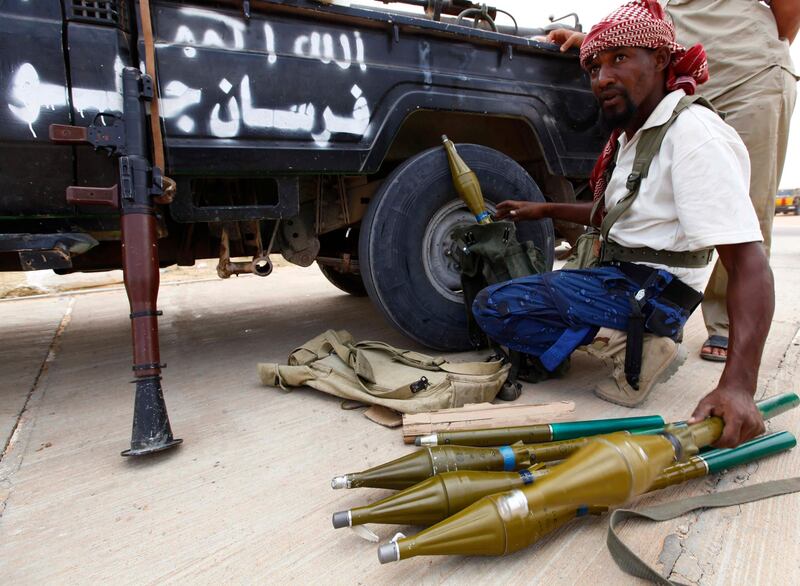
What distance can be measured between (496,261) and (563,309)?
1.23 feet

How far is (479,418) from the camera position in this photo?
1.45 m

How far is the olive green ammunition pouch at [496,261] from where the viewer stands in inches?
78.5

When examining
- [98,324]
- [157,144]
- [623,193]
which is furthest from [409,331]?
[98,324]

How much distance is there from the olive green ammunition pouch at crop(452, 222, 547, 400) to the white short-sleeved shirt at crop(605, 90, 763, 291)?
42cm

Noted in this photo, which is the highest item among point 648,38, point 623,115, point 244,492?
point 648,38

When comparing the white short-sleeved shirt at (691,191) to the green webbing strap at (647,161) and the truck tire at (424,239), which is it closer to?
the green webbing strap at (647,161)

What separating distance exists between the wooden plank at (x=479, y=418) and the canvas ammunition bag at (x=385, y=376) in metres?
0.13

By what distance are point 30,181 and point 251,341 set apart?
1.31m

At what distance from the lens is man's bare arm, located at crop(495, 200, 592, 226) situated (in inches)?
87.4

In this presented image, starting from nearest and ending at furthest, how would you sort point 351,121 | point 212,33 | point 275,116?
point 212,33
point 275,116
point 351,121

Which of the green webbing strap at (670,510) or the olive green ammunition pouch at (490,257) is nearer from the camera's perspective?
the green webbing strap at (670,510)

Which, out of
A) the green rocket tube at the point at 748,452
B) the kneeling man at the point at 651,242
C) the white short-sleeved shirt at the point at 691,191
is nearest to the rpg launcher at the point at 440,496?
the green rocket tube at the point at 748,452

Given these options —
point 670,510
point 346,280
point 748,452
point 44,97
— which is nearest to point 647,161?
point 748,452

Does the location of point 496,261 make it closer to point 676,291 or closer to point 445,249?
point 445,249
